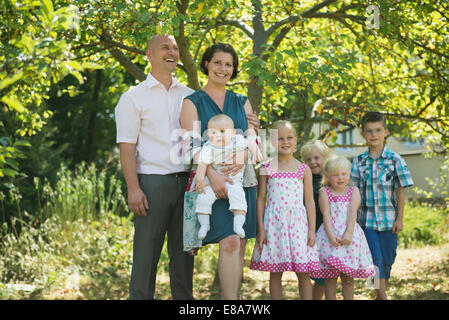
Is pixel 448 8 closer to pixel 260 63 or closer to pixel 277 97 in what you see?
pixel 260 63

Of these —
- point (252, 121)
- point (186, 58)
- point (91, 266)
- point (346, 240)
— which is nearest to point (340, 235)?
point (346, 240)

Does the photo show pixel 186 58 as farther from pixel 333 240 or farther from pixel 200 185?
pixel 333 240

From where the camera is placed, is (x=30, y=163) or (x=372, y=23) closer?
(x=372, y=23)

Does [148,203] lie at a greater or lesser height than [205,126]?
lesser

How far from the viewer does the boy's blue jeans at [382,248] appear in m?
3.91

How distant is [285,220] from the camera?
3.58 m

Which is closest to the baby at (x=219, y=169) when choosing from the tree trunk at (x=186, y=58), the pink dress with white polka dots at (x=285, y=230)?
the pink dress with white polka dots at (x=285, y=230)

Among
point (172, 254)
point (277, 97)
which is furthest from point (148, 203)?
point (277, 97)

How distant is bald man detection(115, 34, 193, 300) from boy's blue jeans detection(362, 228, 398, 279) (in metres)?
1.54

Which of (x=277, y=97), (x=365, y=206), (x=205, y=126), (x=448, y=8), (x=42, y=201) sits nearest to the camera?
(x=205, y=126)

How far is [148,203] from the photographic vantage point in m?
3.39

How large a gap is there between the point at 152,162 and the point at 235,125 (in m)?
→ 0.65

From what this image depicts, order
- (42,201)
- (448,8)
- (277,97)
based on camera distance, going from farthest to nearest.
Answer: (42,201) < (277,97) < (448,8)

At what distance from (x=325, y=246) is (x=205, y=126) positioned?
1.37 m
